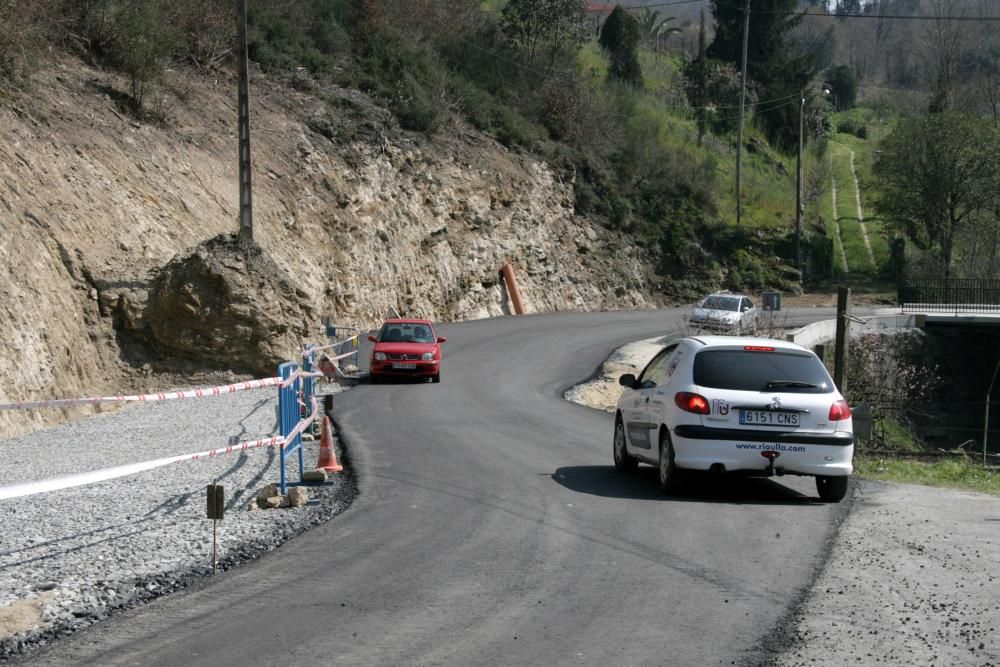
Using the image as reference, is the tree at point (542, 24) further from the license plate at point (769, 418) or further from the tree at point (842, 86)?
the tree at point (842, 86)

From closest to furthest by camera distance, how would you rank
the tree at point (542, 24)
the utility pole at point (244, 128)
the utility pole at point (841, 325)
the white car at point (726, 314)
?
the utility pole at point (841, 325) < the utility pole at point (244, 128) < the white car at point (726, 314) < the tree at point (542, 24)

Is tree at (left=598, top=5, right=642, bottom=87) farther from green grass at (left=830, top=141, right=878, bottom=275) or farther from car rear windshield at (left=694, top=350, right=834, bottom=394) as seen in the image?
car rear windshield at (left=694, top=350, right=834, bottom=394)

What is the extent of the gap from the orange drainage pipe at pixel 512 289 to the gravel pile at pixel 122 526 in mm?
32998

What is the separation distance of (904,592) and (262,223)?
101ft

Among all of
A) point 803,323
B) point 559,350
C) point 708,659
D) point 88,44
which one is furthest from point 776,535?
point 803,323

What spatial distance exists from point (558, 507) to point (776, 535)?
2.16 m

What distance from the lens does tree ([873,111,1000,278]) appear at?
6131 centimetres

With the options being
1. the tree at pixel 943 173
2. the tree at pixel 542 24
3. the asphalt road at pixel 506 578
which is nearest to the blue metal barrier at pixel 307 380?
the asphalt road at pixel 506 578

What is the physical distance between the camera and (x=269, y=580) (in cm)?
767

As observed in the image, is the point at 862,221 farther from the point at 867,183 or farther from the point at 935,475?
the point at 935,475

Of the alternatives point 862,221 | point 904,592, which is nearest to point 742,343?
point 904,592

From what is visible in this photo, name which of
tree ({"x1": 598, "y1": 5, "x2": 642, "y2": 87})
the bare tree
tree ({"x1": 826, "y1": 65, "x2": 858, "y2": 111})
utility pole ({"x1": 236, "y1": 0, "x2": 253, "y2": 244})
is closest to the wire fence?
utility pole ({"x1": 236, "y1": 0, "x2": 253, "y2": 244})

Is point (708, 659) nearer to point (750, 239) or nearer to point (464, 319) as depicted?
point (464, 319)

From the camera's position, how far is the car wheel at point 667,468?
11133 millimetres
